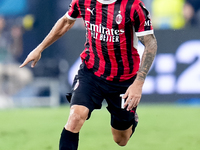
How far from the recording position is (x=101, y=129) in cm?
759

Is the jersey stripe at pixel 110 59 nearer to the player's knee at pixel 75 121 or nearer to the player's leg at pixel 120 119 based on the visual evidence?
the player's leg at pixel 120 119

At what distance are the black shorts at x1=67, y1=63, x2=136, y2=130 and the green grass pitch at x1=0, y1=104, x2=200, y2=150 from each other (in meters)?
0.84

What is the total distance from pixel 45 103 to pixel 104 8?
616 centimetres

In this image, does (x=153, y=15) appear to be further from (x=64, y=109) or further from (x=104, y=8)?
(x=104, y=8)

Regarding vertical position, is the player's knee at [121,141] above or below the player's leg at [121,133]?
below

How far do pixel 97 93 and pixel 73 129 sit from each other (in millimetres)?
646

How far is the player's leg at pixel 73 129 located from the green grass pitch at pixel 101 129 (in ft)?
4.73

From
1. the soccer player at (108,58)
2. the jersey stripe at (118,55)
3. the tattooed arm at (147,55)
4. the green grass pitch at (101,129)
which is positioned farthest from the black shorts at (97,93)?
the green grass pitch at (101,129)

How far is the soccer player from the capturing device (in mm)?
4438

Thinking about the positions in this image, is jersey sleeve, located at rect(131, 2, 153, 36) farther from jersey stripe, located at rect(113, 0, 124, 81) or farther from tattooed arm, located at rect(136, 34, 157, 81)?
jersey stripe, located at rect(113, 0, 124, 81)

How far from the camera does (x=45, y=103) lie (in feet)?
34.7

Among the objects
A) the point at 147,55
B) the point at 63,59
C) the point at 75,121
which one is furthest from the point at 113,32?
the point at 63,59

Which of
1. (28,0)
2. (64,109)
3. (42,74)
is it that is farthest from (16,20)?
(64,109)

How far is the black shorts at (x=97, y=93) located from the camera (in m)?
4.79
